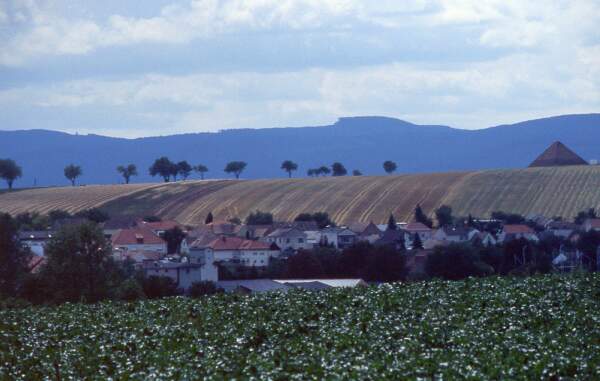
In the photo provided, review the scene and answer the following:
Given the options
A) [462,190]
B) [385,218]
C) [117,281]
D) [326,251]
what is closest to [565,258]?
[326,251]

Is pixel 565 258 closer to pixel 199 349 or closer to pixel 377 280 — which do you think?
pixel 377 280

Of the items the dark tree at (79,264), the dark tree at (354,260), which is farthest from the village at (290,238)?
the dark tree at (79,264)

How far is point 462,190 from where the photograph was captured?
136 meters

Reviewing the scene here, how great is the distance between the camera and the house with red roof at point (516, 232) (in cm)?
10194

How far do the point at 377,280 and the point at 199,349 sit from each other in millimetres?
46991

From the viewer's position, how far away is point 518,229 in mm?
108125

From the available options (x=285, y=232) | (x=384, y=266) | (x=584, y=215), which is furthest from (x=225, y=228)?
(x=384, y=266)

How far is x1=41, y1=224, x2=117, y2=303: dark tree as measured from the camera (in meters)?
60.3

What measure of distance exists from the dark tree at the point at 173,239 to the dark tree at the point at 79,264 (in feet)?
137

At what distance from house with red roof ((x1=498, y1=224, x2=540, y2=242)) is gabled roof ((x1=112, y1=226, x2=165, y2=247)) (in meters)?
27.2

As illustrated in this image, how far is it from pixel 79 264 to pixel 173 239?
48.2m

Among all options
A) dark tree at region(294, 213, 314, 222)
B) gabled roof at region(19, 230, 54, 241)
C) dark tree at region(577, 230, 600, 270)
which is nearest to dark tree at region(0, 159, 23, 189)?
dark tree at region(294, 213, 314, 222)

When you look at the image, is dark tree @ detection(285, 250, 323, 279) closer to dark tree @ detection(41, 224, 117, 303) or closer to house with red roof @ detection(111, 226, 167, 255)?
dark tree @ detection(41, 224, 117, 303)

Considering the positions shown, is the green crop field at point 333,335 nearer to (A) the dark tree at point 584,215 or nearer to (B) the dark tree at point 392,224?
(A) the dark tree at point 584,215
